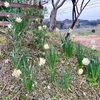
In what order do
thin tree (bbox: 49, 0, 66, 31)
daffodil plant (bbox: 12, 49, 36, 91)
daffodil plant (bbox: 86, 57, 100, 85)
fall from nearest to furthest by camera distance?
daffodil plant (bbox: 12, 49, 36, 91)
daffodil plant (bbox: 86, 57, 100, 85)
thin tree (bbox: 49, 0, 66, 31)

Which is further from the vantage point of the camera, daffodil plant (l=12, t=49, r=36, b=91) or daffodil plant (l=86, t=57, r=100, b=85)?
daffodil plant (l=86, t=57, r=100, b=85)

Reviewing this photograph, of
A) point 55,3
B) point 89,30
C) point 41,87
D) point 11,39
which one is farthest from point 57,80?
point 89,30

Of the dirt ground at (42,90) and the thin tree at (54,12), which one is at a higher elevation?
the thin tree at (54,12)

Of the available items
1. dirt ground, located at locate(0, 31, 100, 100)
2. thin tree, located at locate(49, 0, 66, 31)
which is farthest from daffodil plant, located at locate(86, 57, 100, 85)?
thin tree, located at locate(49, 0, 66, 31)

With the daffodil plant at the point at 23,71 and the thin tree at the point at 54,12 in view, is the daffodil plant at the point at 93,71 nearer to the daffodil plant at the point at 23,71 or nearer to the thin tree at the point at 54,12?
the daffodil plant at the point at 23,71

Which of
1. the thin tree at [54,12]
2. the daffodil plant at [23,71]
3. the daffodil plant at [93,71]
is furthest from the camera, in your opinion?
the thin tree at [54,12]

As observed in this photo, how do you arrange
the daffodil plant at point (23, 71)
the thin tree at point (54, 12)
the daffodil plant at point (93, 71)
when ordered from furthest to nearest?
the thin tree at point (54, 12)
the daffodil plant at point (93, 71)
the daffodil plant at point (23, 71)

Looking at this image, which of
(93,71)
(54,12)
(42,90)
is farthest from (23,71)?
(54,12)

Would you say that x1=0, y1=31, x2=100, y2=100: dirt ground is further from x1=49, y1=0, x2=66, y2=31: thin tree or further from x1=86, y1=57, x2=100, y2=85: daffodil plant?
x1=49, y1=0, x2=66, y2=31: thin tree

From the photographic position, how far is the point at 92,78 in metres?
3.16

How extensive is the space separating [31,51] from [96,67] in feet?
3.28

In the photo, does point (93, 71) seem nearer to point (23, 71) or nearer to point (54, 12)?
point (23, 71)

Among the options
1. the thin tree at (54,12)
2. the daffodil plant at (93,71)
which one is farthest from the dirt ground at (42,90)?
the thin tree at (54,12)

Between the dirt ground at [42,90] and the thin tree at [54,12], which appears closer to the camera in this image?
the dirt ground at [42,90]
